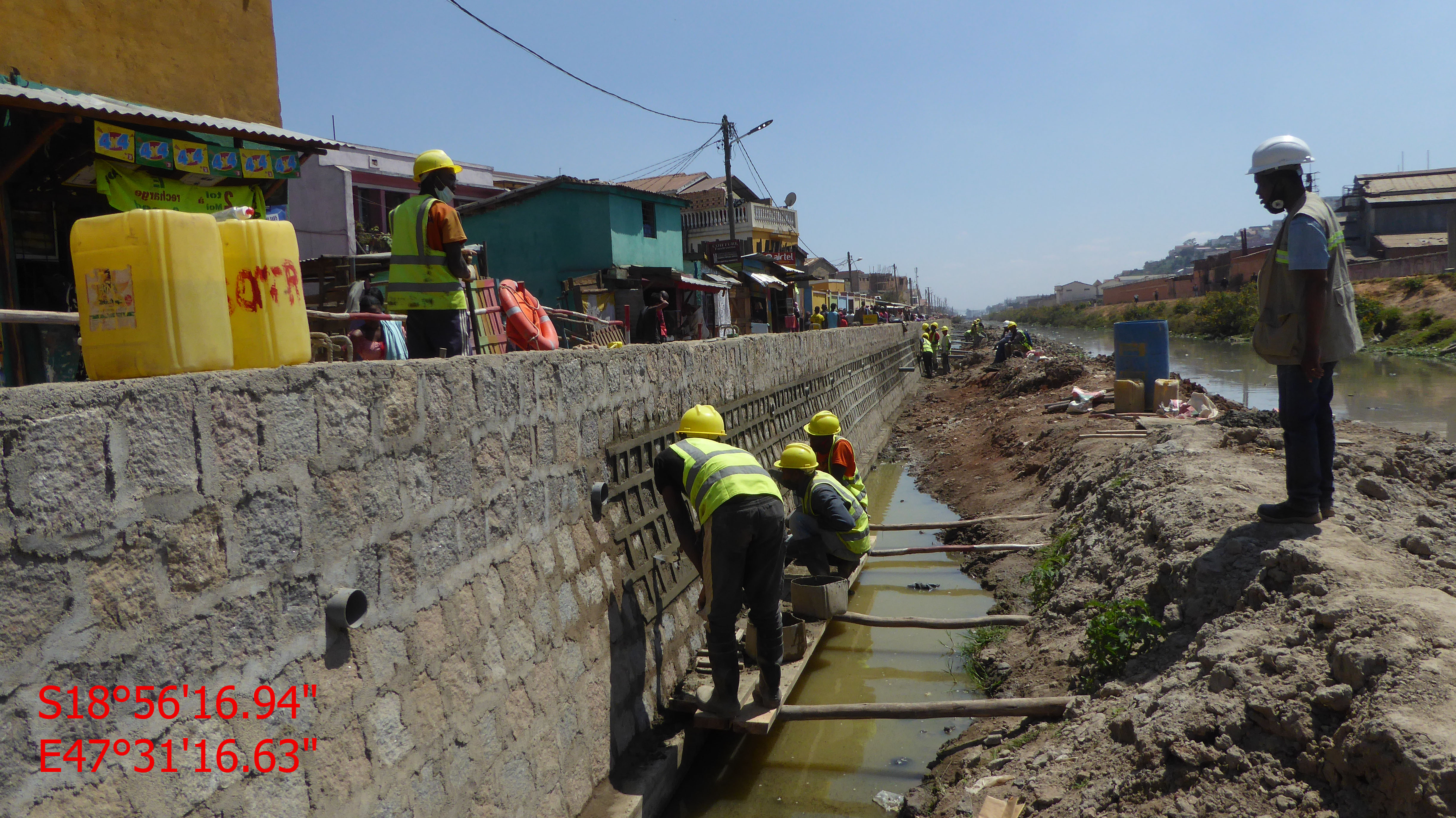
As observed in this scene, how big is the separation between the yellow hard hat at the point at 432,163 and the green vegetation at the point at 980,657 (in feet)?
15.1

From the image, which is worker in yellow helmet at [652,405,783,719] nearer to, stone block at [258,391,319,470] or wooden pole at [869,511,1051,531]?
stone block at [258,391,319,470]

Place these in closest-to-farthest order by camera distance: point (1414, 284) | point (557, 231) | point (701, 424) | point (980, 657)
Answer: point (701, 424)
point (980, 657)
point (557, 231)
point (1414, 284)

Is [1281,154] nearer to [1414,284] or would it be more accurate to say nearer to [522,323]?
[522,323]

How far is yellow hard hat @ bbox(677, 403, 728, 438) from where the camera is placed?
4.85m

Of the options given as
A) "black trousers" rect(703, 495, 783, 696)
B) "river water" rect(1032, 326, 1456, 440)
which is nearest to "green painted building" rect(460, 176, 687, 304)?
"river water" rect(1032, 326, 1456, 440)

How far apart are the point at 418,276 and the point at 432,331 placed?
319 mm

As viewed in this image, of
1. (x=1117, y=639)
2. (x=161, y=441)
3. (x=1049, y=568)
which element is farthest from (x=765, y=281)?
(x=161, y=441)

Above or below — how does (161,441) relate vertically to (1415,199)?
below

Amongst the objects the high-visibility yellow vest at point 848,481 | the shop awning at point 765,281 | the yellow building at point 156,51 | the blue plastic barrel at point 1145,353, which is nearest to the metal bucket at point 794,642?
the high-visibility yellow vest at point 848,481

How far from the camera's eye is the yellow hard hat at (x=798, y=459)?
6.01 m

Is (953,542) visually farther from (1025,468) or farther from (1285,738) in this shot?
(1285,738)

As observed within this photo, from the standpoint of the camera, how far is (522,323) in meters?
6.46

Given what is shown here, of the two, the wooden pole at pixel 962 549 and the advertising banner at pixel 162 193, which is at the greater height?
the advertising banner at pixel 162 193
